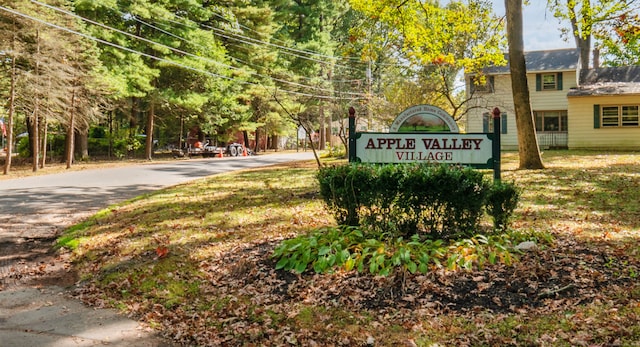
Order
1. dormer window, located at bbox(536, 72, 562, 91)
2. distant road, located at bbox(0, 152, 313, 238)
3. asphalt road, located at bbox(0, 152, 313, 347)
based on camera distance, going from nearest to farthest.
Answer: asphalt road, located at bbox(0, 152, 313, 347), distant road, located at bbox(0, 152, 313, 238), dormer window, located at bbox(536, 72, 562, 91)

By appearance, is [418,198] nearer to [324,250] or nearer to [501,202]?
[501,202]

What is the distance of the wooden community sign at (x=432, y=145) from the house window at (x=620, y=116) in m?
21.1

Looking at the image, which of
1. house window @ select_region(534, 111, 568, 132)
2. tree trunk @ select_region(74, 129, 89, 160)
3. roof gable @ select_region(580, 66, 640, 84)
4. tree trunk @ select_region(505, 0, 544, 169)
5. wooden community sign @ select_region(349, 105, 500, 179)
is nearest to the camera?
wooden community sign @ select_region(349, 105, 500, 179)

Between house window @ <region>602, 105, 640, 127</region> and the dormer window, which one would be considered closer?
house window @ <region>602, 105, 640, 127</region>

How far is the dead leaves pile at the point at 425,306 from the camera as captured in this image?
3.83 meters

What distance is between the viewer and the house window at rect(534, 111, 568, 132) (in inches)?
1045

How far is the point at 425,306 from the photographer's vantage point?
4328mm

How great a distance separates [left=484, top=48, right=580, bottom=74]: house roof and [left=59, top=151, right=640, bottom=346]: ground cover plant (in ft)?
67.2

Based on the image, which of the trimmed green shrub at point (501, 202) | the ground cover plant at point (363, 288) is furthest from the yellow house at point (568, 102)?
the trimmed green shrub at point (501, 202)

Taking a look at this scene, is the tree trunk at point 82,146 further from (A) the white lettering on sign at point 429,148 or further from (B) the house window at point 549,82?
(B) the house window at point 549,82

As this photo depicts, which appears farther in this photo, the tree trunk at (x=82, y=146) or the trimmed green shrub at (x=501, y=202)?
the tree trunk at (x=82, y=146)

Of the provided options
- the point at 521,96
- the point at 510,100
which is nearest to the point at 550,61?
the point at 510,100

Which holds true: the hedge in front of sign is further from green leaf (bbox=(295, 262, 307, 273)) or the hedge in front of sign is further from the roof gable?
the roof gable

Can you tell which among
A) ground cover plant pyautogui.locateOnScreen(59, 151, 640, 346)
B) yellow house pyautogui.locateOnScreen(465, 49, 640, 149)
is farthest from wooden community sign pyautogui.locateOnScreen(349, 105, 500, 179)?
yellow house pyautogui.locateOnScreen(465, 49, 640, 149)
